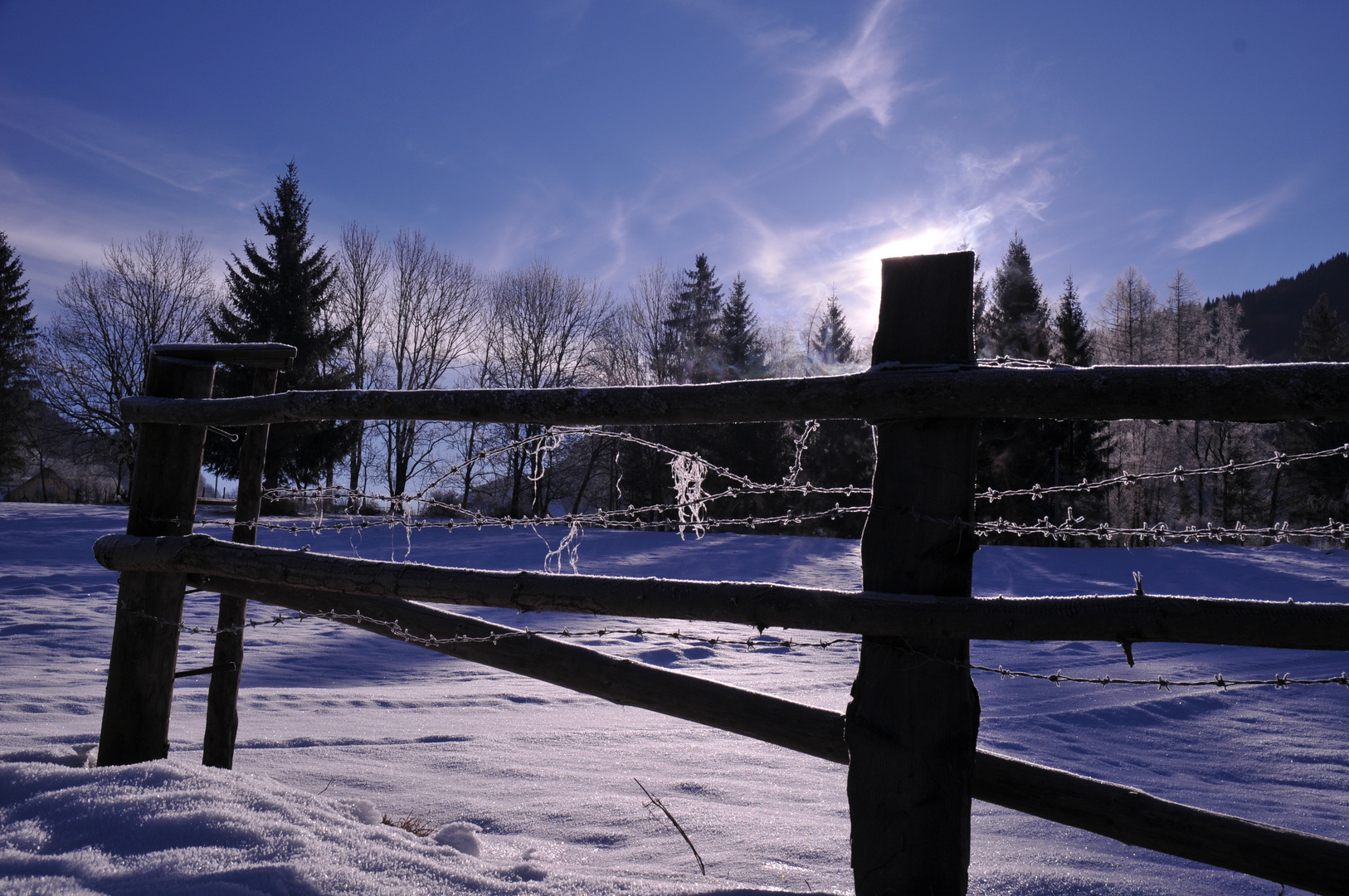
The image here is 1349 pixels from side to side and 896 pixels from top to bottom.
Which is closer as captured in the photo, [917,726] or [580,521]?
[917,726]

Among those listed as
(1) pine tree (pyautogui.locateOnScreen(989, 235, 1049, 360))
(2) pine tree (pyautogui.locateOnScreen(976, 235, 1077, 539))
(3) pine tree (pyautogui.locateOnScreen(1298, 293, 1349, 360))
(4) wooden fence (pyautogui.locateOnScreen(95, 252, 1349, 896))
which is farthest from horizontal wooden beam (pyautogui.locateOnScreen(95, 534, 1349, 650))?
(3) pine tree (pyautogui.locateOnScreen(1298, 293, 1349, 360))

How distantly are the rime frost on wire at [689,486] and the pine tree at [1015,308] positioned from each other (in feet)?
93.4

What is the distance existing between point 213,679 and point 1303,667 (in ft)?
29.9

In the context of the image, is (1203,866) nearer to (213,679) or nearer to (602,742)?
(602,742)

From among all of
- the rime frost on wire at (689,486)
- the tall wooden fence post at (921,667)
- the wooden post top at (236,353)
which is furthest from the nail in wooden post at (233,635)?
the tall wooden fence post at (921,667)

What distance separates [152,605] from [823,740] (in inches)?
106

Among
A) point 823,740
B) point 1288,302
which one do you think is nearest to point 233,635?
point 823,740

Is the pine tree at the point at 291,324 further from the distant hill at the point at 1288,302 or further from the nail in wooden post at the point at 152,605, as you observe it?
the distant hill at the point at 1288,302

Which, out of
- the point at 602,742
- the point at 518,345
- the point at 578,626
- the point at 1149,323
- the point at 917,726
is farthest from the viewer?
the point at 1149,323

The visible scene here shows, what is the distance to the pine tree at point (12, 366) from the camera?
1321 inches

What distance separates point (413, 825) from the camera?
286cm

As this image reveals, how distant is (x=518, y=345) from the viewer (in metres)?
35.3

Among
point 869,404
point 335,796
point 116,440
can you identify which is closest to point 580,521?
point 869,404

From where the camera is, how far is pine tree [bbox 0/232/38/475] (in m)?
33.6
